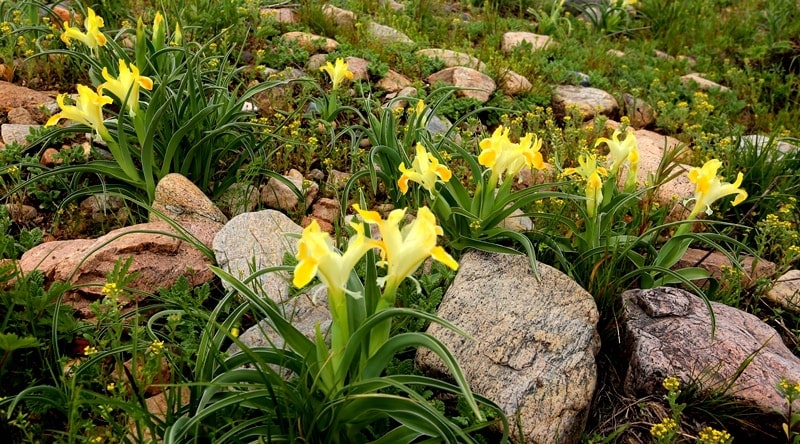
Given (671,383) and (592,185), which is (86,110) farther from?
(671,383)

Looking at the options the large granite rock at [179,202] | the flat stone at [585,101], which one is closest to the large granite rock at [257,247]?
the large granite rock at [179,202]

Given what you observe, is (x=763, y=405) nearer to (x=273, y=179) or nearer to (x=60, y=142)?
(x=273, y=179)

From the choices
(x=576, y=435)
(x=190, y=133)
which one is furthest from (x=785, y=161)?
(x=190, y=133)

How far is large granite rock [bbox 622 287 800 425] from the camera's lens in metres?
2.00

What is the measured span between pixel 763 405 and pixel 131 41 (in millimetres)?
3587

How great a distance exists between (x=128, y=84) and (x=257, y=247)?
85 cm

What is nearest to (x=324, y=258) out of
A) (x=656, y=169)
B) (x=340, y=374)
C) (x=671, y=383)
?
(x=340, y=374)

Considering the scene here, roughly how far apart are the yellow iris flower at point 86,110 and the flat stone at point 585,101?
9.10 ft

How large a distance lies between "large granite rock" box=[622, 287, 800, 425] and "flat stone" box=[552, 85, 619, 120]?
82.6 inches

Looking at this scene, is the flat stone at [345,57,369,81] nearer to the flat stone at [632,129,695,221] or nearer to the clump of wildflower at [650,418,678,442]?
the flat stone at [632,129,695,221]

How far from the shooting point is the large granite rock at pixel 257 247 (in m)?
2.25

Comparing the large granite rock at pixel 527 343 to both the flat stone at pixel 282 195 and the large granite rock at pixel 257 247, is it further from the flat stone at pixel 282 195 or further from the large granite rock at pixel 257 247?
the flat stone at pixel 282 195

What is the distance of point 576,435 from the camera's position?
6.29 feet

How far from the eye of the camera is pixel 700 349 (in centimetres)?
208
